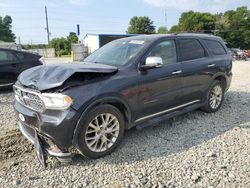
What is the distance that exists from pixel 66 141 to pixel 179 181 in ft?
4.91

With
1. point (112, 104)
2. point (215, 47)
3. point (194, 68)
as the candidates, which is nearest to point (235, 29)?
point (215, 47)

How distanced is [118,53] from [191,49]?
161cm

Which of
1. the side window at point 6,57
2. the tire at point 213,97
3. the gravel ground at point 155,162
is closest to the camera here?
the gravel ground at point 155,162

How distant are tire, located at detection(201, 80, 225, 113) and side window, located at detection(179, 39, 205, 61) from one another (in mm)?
756

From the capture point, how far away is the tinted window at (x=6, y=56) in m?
8.50

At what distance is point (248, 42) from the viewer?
2741 inches

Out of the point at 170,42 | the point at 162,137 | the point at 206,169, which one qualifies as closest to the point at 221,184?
the point at 206,169

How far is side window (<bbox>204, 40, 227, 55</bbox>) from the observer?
5.88 m

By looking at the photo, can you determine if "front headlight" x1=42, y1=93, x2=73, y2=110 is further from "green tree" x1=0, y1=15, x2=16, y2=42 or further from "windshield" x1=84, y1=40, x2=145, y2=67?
"green tree" x1=0, y1=15, x2=16, y2=42

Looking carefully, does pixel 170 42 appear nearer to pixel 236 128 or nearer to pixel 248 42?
pixel 236 128

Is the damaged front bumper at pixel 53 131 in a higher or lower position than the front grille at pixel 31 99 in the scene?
lower

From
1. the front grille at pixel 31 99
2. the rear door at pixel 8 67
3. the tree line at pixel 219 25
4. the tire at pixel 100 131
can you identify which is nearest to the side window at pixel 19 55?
the rear door at pixel 8 67

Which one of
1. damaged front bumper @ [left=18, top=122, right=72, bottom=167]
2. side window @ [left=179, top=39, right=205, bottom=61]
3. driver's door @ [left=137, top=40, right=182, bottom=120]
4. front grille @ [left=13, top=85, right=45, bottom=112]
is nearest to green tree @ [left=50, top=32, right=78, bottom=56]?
side window @ [left=179, top=39, right=205, bottom=61]

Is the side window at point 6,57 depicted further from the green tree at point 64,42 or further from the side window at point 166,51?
the green tree at point 64,42
